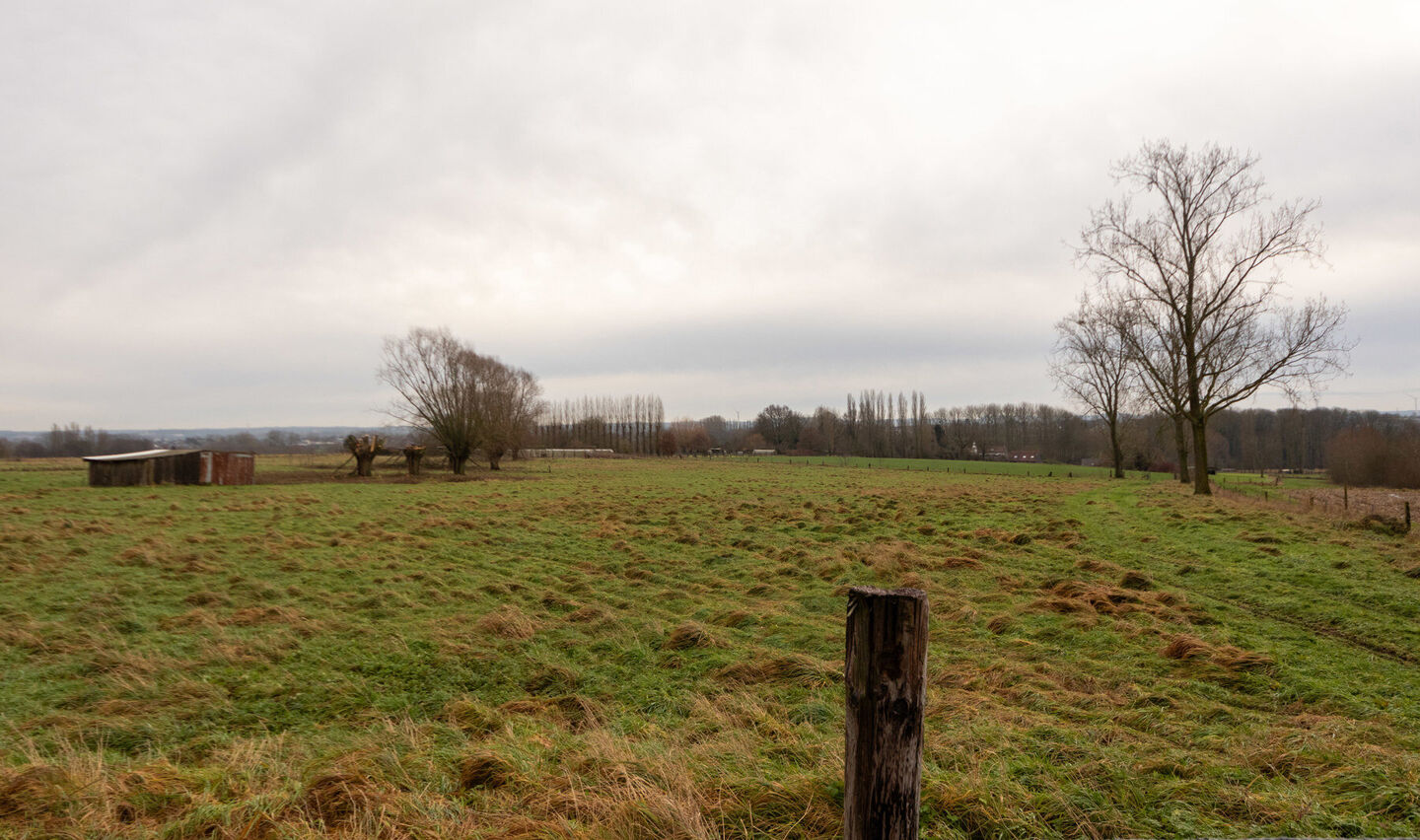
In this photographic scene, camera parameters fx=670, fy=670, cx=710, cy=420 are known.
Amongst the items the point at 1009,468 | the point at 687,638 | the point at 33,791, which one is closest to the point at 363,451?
the point at 687,638

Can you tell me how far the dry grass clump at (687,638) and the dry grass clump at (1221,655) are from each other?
15.5 ft

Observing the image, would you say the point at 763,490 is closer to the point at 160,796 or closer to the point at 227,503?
the point at 227,503

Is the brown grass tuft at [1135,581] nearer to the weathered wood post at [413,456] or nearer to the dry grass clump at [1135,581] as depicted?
the dry grass clump at [1135,581]

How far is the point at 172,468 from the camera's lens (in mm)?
29016

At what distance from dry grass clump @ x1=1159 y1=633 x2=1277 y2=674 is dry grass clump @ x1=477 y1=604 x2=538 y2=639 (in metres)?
6.91

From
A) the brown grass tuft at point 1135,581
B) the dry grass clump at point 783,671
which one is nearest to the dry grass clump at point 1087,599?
the brown grass tuft at point 1135,581

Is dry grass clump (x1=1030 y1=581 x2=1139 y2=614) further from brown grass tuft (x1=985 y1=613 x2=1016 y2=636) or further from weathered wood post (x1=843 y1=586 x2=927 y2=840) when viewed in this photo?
weathered wood post (x1=843 y1=586 x2=927 y2=840)

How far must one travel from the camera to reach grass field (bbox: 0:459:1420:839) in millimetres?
3557

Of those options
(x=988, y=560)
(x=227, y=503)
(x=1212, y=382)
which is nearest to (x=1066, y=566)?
(x=988, y=560)

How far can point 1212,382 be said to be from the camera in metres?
24.2

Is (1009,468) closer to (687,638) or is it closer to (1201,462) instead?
(1201,462)

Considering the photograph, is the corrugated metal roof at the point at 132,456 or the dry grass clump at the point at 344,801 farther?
the corrugated metal roof at the point at 132,456

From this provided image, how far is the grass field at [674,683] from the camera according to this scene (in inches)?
140

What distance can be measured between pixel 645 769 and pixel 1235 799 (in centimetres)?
319
